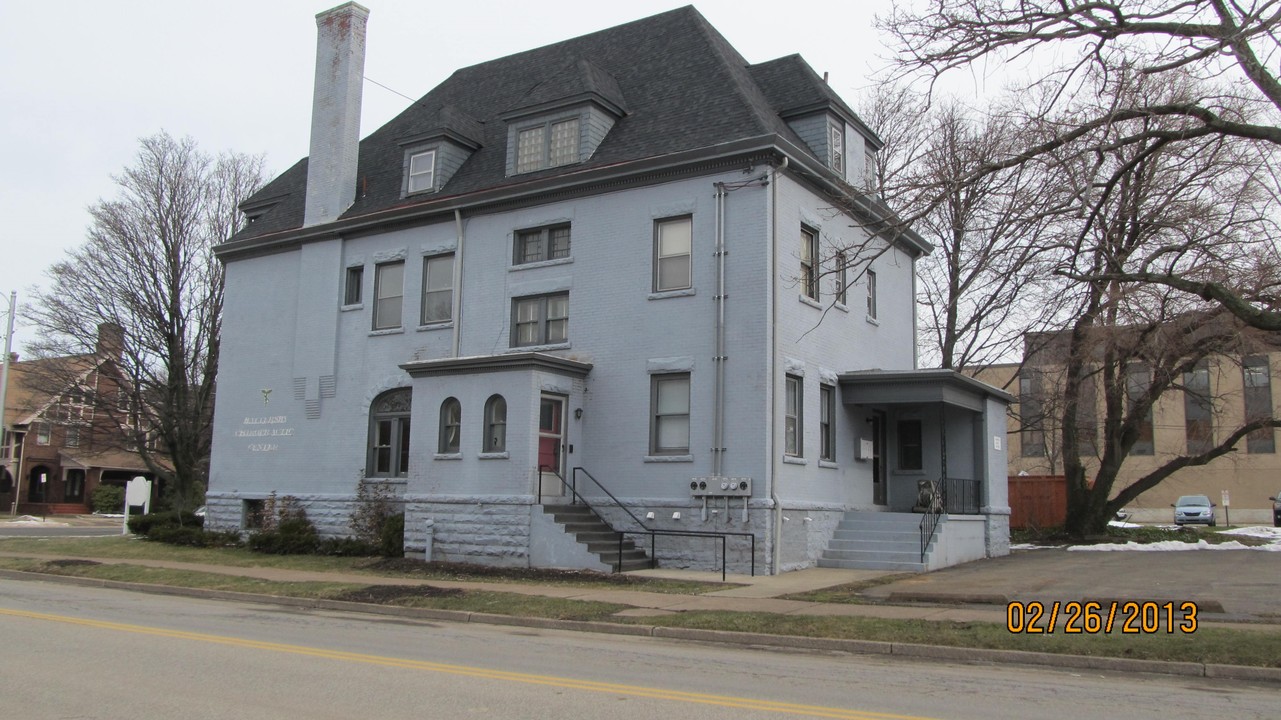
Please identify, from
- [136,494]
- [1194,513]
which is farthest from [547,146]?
[1194,513]

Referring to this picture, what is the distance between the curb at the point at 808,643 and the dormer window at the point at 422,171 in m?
12.3

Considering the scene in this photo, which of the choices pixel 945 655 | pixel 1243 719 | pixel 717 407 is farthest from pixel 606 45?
pixel 1243 719

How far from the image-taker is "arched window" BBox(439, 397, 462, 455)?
2231 centimetres

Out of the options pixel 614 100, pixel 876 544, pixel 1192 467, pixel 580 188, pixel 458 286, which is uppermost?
pixel 614 100

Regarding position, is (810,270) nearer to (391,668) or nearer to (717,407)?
(717,407)

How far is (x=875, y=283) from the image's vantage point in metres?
26.1

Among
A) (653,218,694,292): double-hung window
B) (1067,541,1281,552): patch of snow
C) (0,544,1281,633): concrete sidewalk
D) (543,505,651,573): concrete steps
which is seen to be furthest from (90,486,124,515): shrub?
(1067,541,1281,552): patch of snow

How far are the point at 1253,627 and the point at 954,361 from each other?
78.4 ft

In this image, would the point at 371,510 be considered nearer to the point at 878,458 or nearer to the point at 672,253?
the point at 672,253

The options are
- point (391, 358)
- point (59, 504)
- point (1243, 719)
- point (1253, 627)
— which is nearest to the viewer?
point (1243, 719)

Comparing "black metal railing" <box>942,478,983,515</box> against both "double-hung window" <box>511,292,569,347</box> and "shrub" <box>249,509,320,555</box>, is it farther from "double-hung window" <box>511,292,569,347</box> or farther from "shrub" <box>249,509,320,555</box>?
"shrub" <box>249,509,320,555</box>

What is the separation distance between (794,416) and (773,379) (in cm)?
150

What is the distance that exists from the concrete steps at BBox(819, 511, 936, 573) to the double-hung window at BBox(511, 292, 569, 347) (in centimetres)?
763

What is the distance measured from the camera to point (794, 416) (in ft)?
69.9
